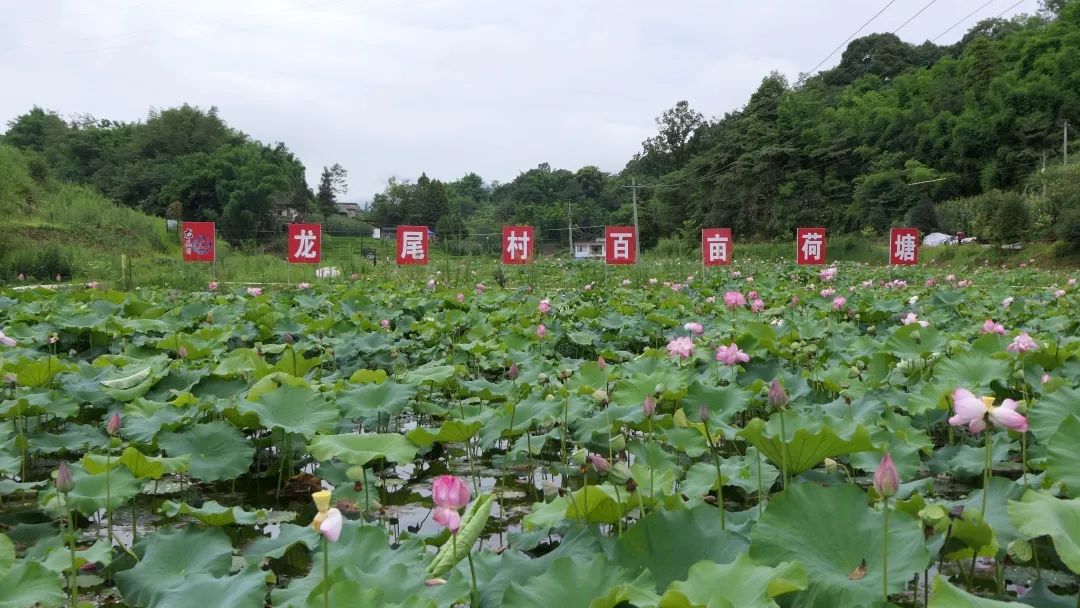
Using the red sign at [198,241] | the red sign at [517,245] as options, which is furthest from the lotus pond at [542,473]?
the red sign at [517,245]

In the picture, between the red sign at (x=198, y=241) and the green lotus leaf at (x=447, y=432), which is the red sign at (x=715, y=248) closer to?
the red sign at (x=198, y=241)

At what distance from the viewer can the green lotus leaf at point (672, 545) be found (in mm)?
1111

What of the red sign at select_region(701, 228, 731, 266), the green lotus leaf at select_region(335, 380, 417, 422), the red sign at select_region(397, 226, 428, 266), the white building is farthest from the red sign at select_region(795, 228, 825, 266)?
the white building

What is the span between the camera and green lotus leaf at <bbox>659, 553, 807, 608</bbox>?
867 mm

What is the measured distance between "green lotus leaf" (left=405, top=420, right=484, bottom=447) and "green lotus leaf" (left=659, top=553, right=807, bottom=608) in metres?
0.95

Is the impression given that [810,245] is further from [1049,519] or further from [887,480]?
[887,480]

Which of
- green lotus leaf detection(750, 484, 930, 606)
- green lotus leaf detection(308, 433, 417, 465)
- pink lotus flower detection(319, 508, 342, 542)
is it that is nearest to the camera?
pink lotus flower detection(319, 508, 342, 542)

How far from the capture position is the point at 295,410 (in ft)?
6.75

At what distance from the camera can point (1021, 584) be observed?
4.49 ft

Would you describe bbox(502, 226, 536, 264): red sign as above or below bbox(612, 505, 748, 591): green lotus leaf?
above

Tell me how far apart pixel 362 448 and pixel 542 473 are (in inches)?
27.8

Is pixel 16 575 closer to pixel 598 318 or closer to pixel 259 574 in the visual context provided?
pixel 259 574

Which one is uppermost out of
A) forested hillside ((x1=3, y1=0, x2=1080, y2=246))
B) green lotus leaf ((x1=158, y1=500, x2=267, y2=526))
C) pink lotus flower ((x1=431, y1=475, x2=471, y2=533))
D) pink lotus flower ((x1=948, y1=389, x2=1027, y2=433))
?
forested hillside ((x1=3, y1=0, x2=1080, y2=246))

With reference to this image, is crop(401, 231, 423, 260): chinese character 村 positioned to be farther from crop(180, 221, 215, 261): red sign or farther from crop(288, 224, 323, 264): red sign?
crop(180, 221, 215, 261): red sign
